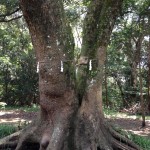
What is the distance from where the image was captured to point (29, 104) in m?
20.0

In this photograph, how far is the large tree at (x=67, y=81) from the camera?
5.78 meters

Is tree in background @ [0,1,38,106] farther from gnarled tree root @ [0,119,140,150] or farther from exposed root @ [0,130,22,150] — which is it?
gnarled tree root @ [0,119,140,150]

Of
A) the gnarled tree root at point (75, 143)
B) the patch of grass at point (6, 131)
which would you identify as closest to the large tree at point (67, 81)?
the gnarled tree root at point (75, 143)

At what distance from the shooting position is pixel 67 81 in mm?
5957

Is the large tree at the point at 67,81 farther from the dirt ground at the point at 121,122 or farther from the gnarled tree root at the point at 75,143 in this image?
the dirt ground at the point at 121,122

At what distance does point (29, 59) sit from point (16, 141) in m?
12.4

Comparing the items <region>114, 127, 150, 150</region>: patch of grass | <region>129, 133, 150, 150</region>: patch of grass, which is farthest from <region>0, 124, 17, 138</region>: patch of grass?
<region>129, 133, 150, 150</region>: patch of grass

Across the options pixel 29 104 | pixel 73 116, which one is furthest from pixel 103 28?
pixel 29 104

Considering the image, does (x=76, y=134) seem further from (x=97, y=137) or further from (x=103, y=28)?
(x=103, y=28)

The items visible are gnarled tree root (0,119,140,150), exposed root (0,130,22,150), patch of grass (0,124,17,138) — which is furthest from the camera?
patch of grass (0,124,17,138)

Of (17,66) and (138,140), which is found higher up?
(17,66)

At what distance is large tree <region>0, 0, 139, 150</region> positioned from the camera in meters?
5.78

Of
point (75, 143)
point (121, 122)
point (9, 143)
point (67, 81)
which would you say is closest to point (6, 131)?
point (9, 143)

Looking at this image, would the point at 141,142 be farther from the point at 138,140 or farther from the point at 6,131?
the point at 6,131
